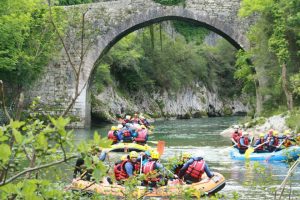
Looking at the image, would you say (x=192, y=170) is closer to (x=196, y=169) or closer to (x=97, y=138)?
(x=196, y=169)

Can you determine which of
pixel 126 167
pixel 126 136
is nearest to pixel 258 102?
pixel 126 136

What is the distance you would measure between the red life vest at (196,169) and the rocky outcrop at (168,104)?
23501mm

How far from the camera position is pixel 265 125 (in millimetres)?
22078

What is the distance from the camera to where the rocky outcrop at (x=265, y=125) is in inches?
824

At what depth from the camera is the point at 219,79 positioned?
168 ft

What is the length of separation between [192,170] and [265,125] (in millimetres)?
12516

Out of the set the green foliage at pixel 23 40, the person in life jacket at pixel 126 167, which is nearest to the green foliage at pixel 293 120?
the green foliage at pixel 23 40

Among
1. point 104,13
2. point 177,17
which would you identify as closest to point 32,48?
point 104,13

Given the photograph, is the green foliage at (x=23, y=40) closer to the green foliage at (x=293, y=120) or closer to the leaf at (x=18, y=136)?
the green foliage at (x=293, y=120)

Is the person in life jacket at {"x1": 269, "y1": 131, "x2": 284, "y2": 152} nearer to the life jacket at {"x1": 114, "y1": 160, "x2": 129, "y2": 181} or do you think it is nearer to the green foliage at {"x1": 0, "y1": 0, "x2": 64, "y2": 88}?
the life jacket at {"x1": 114, "y1": 160, "x2": 129, "y2": 181}

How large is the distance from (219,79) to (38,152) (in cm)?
4838

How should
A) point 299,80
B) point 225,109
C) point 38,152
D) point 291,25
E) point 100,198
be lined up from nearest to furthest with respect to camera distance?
point 38,152, point 100,198, point 299,80, point 291,25, point 225,109

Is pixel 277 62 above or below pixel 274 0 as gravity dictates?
below

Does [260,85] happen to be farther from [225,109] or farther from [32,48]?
[225,109]
